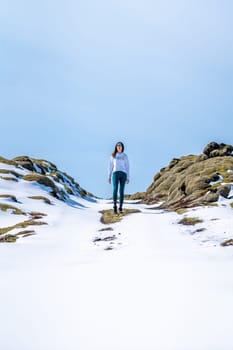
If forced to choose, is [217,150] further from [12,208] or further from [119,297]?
[119,297]

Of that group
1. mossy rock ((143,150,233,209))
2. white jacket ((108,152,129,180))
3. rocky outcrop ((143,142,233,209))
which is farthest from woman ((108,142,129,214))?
mossy rock ((143,150,233,209))

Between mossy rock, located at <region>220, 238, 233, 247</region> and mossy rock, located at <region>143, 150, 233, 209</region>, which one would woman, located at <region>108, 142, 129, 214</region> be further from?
mossy rock, located at <region>220, 238, 233, 247</region>

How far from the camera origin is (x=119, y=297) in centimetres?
688

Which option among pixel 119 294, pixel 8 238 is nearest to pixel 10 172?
pixel 8 238

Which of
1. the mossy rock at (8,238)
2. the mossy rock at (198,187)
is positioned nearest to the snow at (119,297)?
the mossy rock at (8,238)

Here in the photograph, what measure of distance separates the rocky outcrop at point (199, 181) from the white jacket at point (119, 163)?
9642mm

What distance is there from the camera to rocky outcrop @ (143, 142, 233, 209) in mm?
37188

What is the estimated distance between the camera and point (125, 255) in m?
11.6

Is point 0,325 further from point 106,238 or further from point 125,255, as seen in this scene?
point 106,238

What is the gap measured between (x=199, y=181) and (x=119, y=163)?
2365cm

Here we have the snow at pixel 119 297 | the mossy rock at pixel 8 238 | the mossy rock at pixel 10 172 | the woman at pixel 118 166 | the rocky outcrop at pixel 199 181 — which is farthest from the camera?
the mossy rock at pixel 10 172

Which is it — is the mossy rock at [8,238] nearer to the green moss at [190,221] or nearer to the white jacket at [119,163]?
the white jacket at [119,163]

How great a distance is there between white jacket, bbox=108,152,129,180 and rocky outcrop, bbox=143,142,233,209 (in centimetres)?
964

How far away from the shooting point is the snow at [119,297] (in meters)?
5.20
